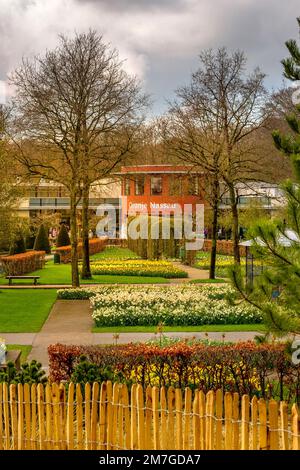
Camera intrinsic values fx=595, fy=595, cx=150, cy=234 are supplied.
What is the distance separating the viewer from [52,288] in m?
26.9

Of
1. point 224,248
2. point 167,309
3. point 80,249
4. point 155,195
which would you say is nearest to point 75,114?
point 167,309

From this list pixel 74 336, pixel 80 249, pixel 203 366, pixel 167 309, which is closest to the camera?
pixel 203 366

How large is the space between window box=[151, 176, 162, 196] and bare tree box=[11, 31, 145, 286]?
1224 inches

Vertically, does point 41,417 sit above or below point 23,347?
above

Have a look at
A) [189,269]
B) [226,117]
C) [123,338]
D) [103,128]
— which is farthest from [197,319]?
[189,269]

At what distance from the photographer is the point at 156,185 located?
6009cm

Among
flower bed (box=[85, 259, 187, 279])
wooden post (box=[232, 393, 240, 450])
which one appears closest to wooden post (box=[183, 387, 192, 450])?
wooden post (box=[232, 393, 240, 450])

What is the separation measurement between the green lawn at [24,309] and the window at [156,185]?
34458 millimetres

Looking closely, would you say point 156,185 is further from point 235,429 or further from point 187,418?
point 235,429

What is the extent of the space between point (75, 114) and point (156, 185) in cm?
3350

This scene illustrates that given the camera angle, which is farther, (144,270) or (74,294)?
(144,270)

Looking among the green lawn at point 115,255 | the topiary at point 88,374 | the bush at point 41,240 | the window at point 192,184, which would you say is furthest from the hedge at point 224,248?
the topiary at point 88,374

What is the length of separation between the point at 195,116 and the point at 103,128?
5507mm
